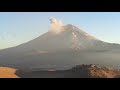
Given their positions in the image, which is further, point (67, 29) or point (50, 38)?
point (67, 29)

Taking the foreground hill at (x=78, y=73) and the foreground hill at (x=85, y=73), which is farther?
the foreground hill at (x=85, y=73)

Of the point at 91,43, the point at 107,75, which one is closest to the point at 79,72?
the point at 107,75

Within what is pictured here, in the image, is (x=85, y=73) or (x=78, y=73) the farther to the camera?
(x=78, y=73)

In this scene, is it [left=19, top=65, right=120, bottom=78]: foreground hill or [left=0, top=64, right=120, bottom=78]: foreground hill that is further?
[left=19, top=65, right=120, bottom=78]: foreground hill
